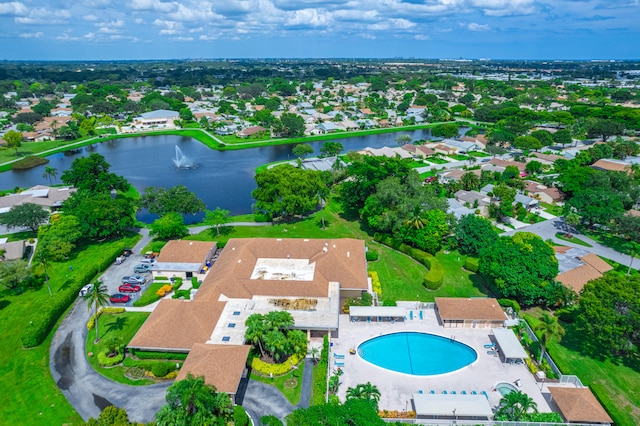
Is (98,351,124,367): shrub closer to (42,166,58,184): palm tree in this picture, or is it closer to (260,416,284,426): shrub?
(260,416,284,426): shrub

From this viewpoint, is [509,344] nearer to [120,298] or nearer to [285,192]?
[285,192]

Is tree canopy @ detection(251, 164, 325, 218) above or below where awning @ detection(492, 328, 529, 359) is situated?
above

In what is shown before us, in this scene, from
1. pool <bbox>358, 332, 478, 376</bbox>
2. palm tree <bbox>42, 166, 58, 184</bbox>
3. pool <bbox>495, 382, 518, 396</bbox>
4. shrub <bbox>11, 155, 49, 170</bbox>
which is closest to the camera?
pool <bbox>495, 382, 518, 396</bbox>

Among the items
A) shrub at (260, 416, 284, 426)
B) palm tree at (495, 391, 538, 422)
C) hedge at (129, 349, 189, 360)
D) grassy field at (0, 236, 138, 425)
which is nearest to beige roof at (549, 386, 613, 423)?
palm tree at (495, 391, 538, 422)

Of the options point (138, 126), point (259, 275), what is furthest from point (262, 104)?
point (259, 275)

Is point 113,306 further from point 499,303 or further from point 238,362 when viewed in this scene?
point 499,303

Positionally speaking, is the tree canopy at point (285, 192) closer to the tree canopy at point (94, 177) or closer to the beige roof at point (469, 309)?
the beige roof at point (469, 309)
